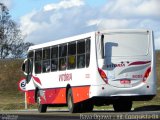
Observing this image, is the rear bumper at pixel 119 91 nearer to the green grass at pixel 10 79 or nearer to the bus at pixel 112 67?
the bus at pixel 112 67

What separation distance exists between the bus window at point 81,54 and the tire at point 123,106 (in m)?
2.65

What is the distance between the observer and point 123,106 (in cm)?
2856

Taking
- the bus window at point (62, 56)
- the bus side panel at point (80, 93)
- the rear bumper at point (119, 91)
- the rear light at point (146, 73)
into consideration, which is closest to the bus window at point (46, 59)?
the bus window at point (62, 56)

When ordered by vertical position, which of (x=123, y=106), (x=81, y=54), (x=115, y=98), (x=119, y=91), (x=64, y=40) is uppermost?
(x=64, y=40)

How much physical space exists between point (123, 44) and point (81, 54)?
202 centimetres

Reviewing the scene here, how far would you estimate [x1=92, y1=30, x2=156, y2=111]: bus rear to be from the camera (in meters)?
26.0

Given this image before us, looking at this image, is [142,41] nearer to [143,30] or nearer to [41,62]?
[143,30]

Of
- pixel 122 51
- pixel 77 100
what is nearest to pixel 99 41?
pixel 122 51

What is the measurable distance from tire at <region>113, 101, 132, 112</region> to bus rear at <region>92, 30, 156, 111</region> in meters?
2.01

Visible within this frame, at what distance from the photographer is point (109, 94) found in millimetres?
25891

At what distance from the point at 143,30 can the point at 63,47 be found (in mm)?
4164

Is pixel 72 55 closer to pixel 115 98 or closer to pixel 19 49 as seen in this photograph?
pixel 115 98

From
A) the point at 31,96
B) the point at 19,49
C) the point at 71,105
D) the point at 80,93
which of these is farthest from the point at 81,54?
the point at 19,49

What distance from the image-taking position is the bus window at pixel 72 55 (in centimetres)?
2780
